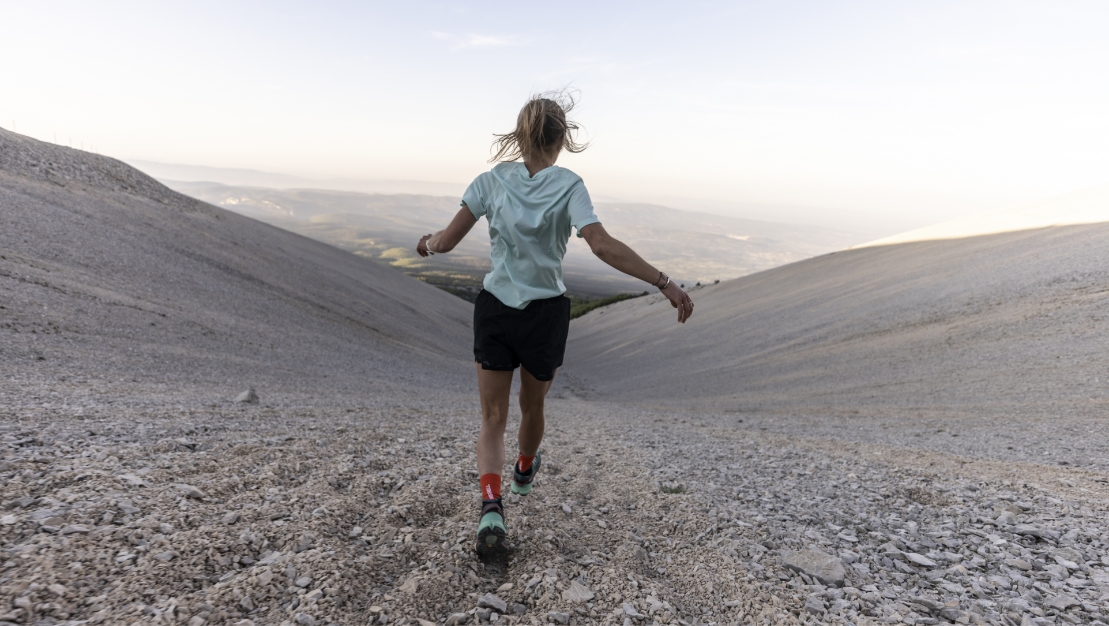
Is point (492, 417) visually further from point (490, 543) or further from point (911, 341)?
point (911, 341)

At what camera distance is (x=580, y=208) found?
329cm

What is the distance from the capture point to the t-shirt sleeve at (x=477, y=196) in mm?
3514

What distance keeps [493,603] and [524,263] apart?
1897 millimetres

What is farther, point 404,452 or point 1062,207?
point 1062,207

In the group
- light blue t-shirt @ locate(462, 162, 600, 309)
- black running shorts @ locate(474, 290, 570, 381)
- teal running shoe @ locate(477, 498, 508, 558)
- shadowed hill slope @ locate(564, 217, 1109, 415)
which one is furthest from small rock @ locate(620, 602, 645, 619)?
shadowed hill slope @ locate(564, 217, 1109, 415)

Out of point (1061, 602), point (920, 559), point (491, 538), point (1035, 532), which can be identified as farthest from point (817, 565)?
point (491, 538)

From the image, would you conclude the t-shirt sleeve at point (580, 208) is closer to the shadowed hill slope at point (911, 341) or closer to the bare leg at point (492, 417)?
the bare leg at point (492, 417)

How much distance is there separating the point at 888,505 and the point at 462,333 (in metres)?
33.9

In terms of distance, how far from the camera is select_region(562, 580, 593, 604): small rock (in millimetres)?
2934

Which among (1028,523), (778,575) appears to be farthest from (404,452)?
(1028,523)

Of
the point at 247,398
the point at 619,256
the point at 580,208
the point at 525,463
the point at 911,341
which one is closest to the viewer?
the point at 619,256

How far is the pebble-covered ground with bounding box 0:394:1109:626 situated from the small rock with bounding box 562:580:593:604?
0.01m

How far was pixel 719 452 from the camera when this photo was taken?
7066 mm

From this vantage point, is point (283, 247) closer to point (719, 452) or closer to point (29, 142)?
point (29, 142)
